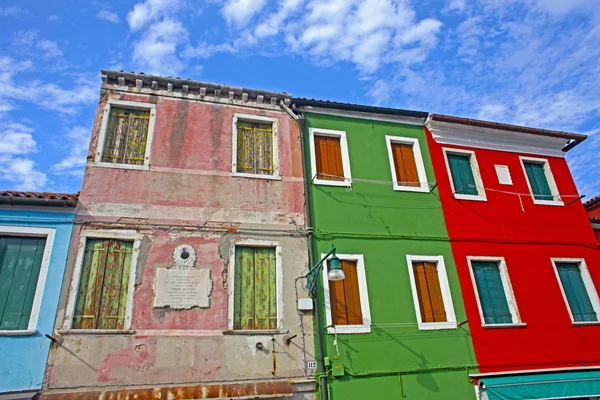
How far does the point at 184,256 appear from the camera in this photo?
1016 cm

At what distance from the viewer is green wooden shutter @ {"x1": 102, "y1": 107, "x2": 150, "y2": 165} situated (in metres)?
11.0

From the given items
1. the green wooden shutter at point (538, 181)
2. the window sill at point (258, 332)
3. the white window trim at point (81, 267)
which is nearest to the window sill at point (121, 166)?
the white window trim at point (81, 267)

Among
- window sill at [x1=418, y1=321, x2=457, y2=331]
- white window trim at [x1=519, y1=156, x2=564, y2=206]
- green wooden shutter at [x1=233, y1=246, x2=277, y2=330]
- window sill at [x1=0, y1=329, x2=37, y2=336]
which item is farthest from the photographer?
white window trim at [x1=519, y1=156, x2=564, y2=206]

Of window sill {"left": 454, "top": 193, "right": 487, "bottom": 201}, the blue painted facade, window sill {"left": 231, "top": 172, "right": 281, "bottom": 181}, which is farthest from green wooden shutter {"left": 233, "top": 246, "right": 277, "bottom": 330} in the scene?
window sill {"left": 454, "top": 193, "right": 487, "bottom": 201}

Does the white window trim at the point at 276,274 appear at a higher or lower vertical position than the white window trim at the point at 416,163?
lower

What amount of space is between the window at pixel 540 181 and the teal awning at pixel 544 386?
514 cm

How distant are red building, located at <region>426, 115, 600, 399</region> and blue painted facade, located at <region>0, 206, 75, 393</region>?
383 inches

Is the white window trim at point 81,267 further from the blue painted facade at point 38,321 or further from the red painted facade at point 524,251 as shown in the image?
the red painted facade at point 524,251

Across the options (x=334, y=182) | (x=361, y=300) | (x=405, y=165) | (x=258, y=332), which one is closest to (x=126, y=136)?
(x=334, y=182)

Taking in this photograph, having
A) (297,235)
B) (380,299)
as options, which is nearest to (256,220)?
(297,235)

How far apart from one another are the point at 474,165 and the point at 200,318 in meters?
9.36

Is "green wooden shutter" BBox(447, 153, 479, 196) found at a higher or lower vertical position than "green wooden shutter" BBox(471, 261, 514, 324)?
higher

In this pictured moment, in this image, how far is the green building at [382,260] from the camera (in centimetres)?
→ 1015

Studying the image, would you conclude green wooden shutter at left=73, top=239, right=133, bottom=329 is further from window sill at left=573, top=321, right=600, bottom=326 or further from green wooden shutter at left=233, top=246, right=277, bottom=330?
window sill at left=573, top=321, right=600, bottom=326
